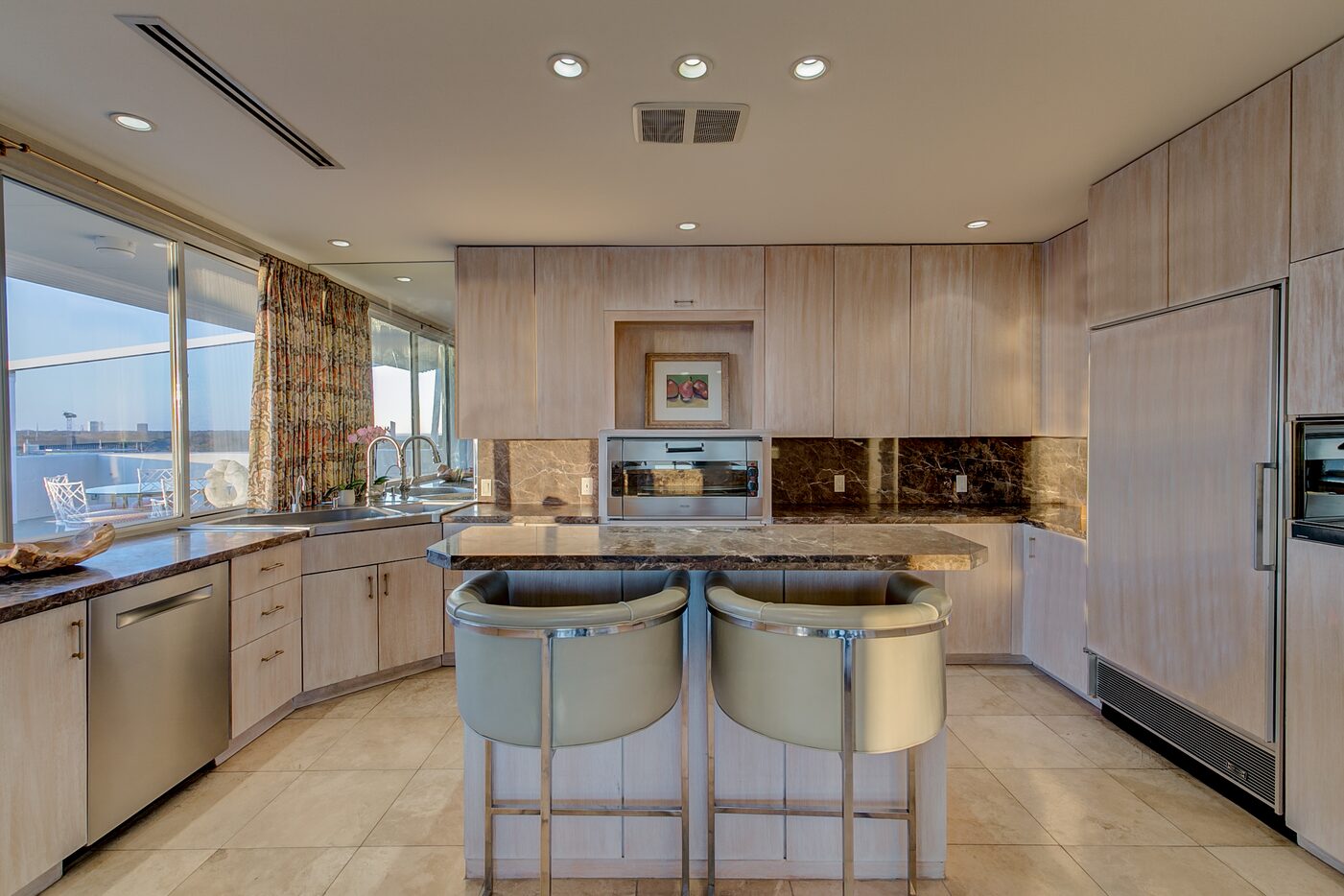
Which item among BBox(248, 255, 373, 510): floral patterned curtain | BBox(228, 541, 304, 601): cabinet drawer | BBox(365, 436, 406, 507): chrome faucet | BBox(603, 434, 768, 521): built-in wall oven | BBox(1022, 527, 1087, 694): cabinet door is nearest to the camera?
BBox(228, 541, 304, 601): cabinet drawer

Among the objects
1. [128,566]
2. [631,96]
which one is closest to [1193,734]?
[631,96]

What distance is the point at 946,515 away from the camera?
11.3 feet

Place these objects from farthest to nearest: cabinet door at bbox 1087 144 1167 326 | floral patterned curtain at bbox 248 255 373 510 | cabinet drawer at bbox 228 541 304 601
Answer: floral patterned curtain at bbox 248 255 373 510
cabinet drawer at bbox 228 541 304 601
cabinet door at bbox 1087 144 1167 326

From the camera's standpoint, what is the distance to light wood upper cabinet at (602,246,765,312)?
363 cm

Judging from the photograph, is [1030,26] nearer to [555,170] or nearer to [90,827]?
[555,170]

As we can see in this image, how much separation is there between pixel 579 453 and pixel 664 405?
0.66 m

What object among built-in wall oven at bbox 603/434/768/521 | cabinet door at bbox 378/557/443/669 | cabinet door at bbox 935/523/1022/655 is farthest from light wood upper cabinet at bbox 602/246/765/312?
cabinet door at bbox 378/557/443/669

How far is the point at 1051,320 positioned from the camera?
352 centimetres

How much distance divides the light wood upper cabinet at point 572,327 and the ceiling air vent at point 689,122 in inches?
56.0

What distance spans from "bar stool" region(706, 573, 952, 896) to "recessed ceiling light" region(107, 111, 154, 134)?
2.62 metres

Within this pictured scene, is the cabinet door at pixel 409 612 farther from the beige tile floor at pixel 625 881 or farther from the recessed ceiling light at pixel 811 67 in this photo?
the recessed ceiling light at pixel 811 67

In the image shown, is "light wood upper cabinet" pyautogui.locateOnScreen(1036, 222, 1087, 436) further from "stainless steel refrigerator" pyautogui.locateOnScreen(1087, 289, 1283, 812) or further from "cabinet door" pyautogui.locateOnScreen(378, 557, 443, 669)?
"cabinet door" pyautogui.locateOnScreen(378, 557, 443, 669)

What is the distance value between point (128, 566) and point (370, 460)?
75.1 inches

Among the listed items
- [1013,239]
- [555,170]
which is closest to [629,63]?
[555,170]
